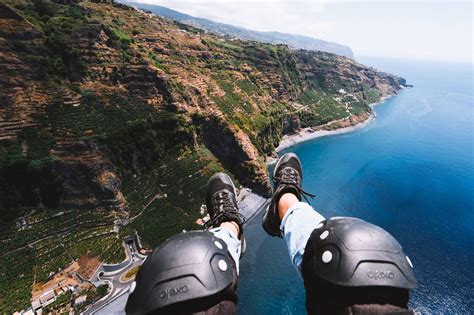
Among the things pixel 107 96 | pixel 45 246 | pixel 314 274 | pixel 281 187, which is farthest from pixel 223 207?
pixel 107 96

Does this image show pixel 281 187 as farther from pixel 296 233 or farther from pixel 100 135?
pixel 100 135

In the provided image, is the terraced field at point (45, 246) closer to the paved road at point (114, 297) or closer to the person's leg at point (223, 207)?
the paved road at point (114, 297)

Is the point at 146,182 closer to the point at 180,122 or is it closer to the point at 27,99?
the point at 180,122

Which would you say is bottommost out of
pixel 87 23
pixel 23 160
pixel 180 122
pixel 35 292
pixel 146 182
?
pixel 35 292

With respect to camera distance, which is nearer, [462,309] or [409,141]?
[462,309]

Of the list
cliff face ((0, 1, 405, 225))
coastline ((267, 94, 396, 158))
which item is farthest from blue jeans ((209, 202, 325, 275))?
coastline ((267, 94, 396, 158))

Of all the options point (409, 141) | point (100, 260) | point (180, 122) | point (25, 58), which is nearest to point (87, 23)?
point (25, 58)

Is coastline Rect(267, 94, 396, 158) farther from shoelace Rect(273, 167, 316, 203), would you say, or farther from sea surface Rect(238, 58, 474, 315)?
shoelace Rect(273, 167, 316, 203)
